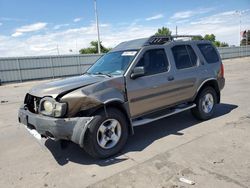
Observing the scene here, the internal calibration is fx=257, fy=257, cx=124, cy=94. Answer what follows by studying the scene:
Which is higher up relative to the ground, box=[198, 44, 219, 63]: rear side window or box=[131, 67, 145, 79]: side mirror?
box=[198, 44, 219, 63]: rear side window

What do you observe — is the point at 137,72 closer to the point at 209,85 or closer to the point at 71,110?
the point at 71,110

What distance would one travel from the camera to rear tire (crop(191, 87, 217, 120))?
604cm

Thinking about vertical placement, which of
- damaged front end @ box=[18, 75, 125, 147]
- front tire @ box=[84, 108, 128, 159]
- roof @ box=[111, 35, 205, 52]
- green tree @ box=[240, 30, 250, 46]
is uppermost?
green tree @ box=[240, 30, 250, 46]

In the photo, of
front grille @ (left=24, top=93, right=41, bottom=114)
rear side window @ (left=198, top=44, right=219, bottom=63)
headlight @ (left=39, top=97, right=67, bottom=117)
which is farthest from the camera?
rear side window @ (left=198, top=44, right=219, bottom=63)

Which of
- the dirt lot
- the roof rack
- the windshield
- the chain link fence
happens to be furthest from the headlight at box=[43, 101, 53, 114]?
the chain link fence

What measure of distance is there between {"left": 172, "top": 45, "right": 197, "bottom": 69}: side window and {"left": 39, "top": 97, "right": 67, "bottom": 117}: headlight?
2.76 metres

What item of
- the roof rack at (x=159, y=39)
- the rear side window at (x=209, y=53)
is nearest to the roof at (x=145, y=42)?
the roof rack at (x=159, y=39)

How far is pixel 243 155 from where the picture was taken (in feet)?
13.1

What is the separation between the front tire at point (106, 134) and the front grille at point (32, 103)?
3.57ft

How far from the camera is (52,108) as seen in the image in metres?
3.98

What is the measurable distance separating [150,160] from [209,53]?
3.62 meters

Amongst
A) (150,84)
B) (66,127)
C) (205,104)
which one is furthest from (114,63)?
(205,104)

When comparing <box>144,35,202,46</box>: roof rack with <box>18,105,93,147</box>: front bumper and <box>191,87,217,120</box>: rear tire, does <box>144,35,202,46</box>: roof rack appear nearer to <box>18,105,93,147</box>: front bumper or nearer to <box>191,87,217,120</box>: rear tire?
<box>191,87,217,120</box>: rear tire

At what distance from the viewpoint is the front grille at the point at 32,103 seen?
4383 mm
